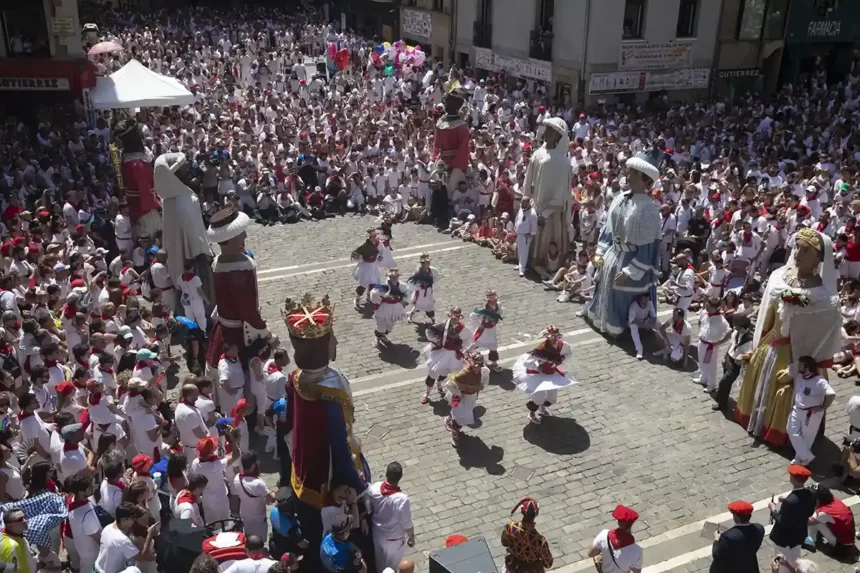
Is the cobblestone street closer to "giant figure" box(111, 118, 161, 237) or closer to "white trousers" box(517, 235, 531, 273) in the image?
"white trousers" box(517, 235, 531, 273)

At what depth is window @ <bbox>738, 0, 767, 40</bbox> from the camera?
1006 inches

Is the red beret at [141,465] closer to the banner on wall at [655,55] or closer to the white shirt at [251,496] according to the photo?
the white shirt at [251,496]

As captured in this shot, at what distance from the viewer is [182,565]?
20.5ft

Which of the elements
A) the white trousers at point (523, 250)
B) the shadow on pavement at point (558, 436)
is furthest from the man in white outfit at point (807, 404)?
the white trousers at point (523, 250)

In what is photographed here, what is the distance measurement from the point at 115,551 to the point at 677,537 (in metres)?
5.35

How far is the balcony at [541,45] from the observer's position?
25281 mm

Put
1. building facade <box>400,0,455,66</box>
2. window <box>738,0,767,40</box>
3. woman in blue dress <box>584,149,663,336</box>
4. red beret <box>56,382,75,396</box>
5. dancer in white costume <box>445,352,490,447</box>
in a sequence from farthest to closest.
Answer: building facade <box>400,0,455,66</box> < window <box>738,0,767,40</box> < woman in blue dress <box>584,149,663,336</box> < dancer in white costume <box>445,352,490,447</box> < red beret <box>56,382,75,396</box>

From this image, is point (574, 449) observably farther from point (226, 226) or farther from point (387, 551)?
point (226, 226)

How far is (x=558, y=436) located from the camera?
9.84m

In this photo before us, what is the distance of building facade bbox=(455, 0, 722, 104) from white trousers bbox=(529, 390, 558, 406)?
1622 centimetres

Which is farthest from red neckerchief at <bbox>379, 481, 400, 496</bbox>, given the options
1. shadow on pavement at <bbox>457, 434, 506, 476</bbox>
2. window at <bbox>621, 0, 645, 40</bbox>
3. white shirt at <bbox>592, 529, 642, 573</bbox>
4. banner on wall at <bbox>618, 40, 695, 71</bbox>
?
window at <bbox>621, 0, 645, 40</bbox>

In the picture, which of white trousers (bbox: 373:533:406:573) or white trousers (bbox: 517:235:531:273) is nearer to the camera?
white trousers (bbox: 373:533:406:573)

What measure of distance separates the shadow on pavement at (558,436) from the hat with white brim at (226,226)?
4.25 metres

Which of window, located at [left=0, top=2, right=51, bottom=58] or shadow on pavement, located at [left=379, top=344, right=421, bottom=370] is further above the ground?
window, located at [left=0, top=2, right=51, bottom=58]
